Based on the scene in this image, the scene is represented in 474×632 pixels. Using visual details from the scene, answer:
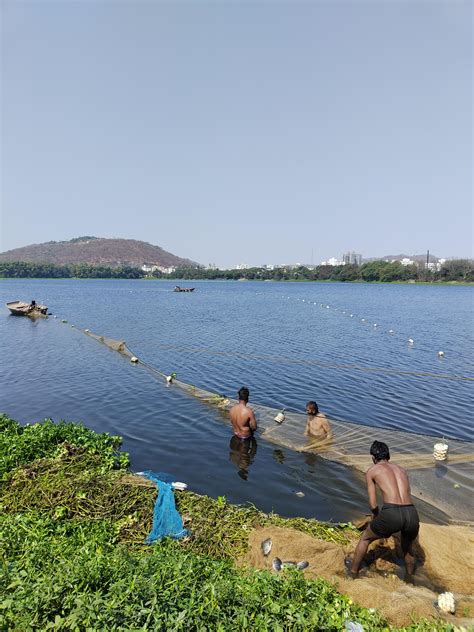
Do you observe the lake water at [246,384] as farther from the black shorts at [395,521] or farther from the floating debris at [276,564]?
the floating debris at [276,564]

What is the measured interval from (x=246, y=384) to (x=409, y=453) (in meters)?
→ 11.3

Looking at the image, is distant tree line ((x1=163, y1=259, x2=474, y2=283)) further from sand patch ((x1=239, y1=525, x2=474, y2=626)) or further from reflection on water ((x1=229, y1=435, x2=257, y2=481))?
sand patch ((x1=239, y1=525, x2=474, y2=626))

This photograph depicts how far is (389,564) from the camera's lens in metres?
7.52

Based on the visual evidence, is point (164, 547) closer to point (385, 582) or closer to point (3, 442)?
point (385, 582)

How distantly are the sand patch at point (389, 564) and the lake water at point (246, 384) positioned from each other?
6.61ft

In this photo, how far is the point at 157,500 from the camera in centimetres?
828

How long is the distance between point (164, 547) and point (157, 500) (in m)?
0.97

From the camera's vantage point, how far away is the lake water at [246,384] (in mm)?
11633

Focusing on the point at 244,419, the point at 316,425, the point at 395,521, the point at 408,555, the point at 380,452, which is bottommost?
the point at 408,555

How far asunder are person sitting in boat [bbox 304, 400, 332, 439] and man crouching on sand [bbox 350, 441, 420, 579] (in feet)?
18.2

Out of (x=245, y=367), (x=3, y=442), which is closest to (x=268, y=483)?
(x=3, y=442)

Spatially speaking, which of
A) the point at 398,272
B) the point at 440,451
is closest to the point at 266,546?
the point at 440,451

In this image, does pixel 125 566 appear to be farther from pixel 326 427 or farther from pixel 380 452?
pixel 326 427

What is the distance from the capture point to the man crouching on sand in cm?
691
